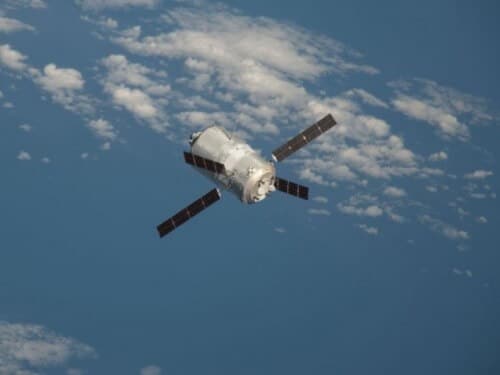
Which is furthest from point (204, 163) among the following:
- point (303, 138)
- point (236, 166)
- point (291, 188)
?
point (303, 138)

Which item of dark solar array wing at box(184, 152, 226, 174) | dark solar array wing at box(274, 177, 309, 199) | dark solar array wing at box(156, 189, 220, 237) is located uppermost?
dark solar array wing at box(184, 152, 226, 174)

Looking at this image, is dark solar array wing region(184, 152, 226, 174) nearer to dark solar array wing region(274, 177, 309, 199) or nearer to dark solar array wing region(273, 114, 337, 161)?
dark solar array wing region(273, 114, 337, 161)

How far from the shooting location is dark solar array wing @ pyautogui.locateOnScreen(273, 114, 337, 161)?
6488cm

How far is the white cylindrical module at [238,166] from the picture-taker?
61.1 m

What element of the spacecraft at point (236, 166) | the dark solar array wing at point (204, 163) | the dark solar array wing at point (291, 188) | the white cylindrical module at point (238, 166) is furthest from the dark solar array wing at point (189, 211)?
the dark solar array wing at point (291, 188)

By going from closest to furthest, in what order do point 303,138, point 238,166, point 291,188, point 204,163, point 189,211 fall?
point 238,166
point 291,188
point 204,163
point 189,211
point 303,138

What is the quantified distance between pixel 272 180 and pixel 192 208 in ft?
31.1

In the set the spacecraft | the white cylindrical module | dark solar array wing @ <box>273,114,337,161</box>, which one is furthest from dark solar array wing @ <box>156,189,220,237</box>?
dark solar array wing @ <box>273,114,337,161</box>

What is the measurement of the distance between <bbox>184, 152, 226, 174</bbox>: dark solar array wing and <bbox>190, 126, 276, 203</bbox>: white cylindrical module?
22.7 inches

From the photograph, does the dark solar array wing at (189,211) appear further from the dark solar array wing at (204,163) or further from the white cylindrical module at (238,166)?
the dark solar array wing at (204,163)

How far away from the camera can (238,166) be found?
62.1 m

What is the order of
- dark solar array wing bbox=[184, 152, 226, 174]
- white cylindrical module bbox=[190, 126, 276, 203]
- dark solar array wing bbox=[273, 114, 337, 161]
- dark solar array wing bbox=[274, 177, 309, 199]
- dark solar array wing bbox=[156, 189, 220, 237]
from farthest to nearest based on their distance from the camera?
dark solar array wing bbox=[156, 189, 220, 237], dark solar array wing bbox=[273, 114, 337, 161], dark solar array wing bbox=[274, 177, 309, 199], dark solar array wing bbox=[184, 152, 226, 174], white cylindrical module bbox=[190, 126, 276, 203]

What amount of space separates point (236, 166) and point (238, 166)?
27 centimetres

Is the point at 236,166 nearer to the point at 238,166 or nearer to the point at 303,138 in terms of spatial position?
the point at 238,166
